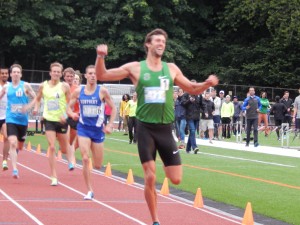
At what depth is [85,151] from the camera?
12836 millimetres

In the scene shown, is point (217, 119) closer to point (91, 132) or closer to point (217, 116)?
point (217, 116)

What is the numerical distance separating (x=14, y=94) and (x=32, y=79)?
34725 mm

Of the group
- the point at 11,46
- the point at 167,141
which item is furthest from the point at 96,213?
the point at 11,46

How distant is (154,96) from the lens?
30.3ft

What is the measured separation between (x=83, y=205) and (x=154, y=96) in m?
3.35

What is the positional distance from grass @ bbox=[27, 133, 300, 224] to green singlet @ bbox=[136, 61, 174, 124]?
2.60 m

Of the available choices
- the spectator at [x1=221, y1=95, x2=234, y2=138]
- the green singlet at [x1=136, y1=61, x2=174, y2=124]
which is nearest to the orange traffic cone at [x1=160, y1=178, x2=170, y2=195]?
the green singlet at [x1=136, y1=61, x2=174, y2=124]

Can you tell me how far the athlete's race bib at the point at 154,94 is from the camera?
364 inches

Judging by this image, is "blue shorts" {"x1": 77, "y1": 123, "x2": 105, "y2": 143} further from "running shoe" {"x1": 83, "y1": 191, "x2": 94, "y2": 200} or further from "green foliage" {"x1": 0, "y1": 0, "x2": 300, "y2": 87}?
"green foliage" {"x1": 0, "y1": 0, "x2": 300, "y2": 87}

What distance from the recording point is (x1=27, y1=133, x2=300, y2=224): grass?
41.2ft

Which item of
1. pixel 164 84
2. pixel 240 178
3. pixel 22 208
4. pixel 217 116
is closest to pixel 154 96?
pixel 164 84

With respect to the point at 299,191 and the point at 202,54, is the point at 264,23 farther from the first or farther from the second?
the point at 299,191

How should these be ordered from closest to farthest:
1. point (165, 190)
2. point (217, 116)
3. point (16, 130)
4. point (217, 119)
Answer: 1. point (165, 190)
2. point (16, 130)
3. point (217, 119)
4. point (217, 116)

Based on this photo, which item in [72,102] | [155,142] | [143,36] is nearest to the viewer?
[155,142]
